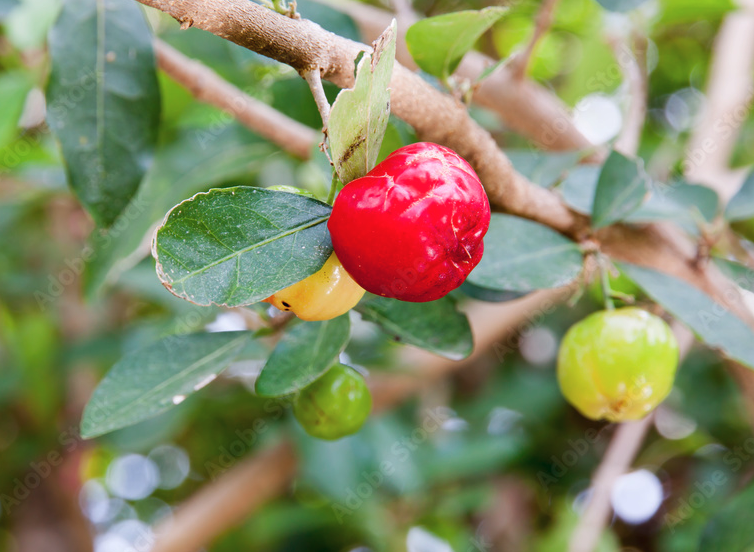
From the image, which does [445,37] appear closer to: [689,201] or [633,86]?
[689,201]

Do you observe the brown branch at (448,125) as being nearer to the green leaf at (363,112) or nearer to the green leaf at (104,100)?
the green leaf at (363,112)

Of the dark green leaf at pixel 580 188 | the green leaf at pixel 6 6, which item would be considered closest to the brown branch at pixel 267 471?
the dark green leaf at pixel 580 188

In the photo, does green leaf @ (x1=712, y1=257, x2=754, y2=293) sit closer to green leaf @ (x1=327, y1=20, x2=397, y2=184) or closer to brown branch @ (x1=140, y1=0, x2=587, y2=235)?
brown branch @ (x1=140, y1=0, x2=587, y2=235)

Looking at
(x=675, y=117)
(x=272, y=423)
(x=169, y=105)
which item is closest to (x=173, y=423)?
(x=272, y=423)

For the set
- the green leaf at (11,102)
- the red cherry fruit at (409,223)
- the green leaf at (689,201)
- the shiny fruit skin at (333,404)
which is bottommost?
the green leaf at (11,102)

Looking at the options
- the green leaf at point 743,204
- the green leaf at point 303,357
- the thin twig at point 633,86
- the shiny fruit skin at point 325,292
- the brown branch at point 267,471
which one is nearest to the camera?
the shiny fruit skin at point 325,292

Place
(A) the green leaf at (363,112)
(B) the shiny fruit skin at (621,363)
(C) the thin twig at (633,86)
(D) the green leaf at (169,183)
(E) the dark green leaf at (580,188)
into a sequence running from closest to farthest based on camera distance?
(A) the green leaf at (363,112) → (B) the shiny fruit skin at (621,363) → (E) the dark green leaf at (580,188) → (D) the green leaf at (169,183) → (C) the thin twig at (633,86)

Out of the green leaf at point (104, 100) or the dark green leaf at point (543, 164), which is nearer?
the green leaf at point (104, 100)

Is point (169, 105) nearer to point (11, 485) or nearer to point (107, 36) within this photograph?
point (107, 36)
